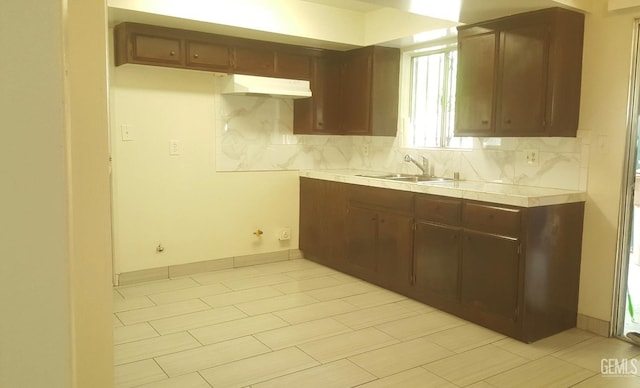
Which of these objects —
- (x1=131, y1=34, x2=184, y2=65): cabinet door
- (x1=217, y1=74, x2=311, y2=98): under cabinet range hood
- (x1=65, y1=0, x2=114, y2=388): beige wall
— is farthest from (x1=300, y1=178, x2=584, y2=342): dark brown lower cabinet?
(x1=65, y1=0, x2=114, y2=388): beige wall

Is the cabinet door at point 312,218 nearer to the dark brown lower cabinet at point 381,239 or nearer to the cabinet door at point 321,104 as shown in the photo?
the dark brown lower cabinet at point 381,239

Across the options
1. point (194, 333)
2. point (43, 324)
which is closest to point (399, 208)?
point (194, 333)

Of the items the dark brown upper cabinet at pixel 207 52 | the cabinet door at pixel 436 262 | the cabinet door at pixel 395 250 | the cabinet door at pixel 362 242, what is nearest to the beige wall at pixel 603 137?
the cabinet door at pixel 436 262

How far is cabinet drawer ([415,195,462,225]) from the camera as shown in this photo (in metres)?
3.47

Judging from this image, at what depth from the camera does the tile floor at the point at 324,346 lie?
2.62 metres

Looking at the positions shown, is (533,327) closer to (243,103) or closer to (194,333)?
(194,333)

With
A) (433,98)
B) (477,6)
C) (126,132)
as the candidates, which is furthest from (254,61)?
(477,6)

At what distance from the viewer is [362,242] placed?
14.4 feet

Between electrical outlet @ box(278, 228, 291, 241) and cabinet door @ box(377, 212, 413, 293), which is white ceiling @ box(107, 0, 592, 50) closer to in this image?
cabinet door @ box(377, 212, 413, 293)

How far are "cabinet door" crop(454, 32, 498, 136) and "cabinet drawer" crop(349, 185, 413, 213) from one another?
Result: 668mm

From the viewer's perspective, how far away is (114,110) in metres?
4.07

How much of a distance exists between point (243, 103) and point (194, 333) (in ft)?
7.75

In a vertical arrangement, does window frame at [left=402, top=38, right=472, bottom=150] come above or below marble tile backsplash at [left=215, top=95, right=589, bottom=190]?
above

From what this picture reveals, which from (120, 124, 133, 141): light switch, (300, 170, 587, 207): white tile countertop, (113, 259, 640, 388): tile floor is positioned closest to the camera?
(113, 259, 640, 388): tile floor
